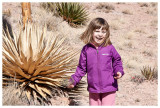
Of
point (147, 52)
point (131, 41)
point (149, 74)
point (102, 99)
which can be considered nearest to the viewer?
point (102, 99)

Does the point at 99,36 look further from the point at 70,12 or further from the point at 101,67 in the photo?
the point at 70,12

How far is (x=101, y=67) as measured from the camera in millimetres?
2607

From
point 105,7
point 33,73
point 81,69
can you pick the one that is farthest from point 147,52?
point 105,7

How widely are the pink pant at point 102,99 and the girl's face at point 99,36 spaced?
2.12ft

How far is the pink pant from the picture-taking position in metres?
2.68

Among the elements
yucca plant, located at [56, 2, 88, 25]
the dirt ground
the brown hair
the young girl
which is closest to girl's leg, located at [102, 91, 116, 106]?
the young girl

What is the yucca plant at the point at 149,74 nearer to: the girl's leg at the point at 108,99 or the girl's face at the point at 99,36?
the girl's leg at the point at 108,99

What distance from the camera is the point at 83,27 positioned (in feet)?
36.2

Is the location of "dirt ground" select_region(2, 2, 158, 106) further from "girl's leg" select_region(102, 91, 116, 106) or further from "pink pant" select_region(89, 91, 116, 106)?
"girl's leg" select_region(102, 91, 116, 106)

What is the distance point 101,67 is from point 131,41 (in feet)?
24.9

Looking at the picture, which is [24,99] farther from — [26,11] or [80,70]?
[26,11]

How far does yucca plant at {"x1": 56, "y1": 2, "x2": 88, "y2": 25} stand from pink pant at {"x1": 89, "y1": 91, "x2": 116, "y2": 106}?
799cm

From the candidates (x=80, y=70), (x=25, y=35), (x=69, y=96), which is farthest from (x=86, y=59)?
(x=25, y=35)

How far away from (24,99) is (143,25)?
10879mm
